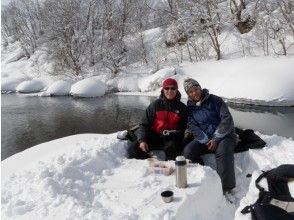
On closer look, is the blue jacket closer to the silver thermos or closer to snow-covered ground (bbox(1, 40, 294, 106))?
the silver thermos

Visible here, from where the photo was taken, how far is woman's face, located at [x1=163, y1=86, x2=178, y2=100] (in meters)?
5.92

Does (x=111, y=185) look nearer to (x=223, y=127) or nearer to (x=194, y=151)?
(x=194, y=151)

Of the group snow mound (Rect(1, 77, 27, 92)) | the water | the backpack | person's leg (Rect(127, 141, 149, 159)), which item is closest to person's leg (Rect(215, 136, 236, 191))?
person's leg (Rect(127, 141, 149, 159))

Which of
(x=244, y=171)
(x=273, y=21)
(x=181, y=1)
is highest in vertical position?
(x=181, y=1)

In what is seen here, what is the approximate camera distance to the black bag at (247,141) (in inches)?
230

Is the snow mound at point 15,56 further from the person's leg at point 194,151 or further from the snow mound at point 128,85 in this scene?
the person's leg at point 194,151

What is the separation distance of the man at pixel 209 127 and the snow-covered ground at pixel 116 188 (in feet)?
1.19

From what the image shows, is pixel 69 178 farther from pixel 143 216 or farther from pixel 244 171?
pixel 244 171

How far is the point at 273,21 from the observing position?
20.5 m

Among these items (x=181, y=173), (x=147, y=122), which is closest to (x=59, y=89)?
(x=147, y=122)

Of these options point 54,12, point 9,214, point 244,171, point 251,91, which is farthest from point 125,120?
point 54,12

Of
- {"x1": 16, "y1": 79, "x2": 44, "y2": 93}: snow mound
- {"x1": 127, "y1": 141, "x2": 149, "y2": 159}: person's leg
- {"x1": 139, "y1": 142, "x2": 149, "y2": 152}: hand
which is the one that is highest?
{"x1": 139, "y1": 142, "x2": 149, "y2": 152}: hand

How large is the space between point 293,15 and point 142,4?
15.1 metres

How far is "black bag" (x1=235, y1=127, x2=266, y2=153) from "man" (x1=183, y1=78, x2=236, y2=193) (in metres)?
0.39
